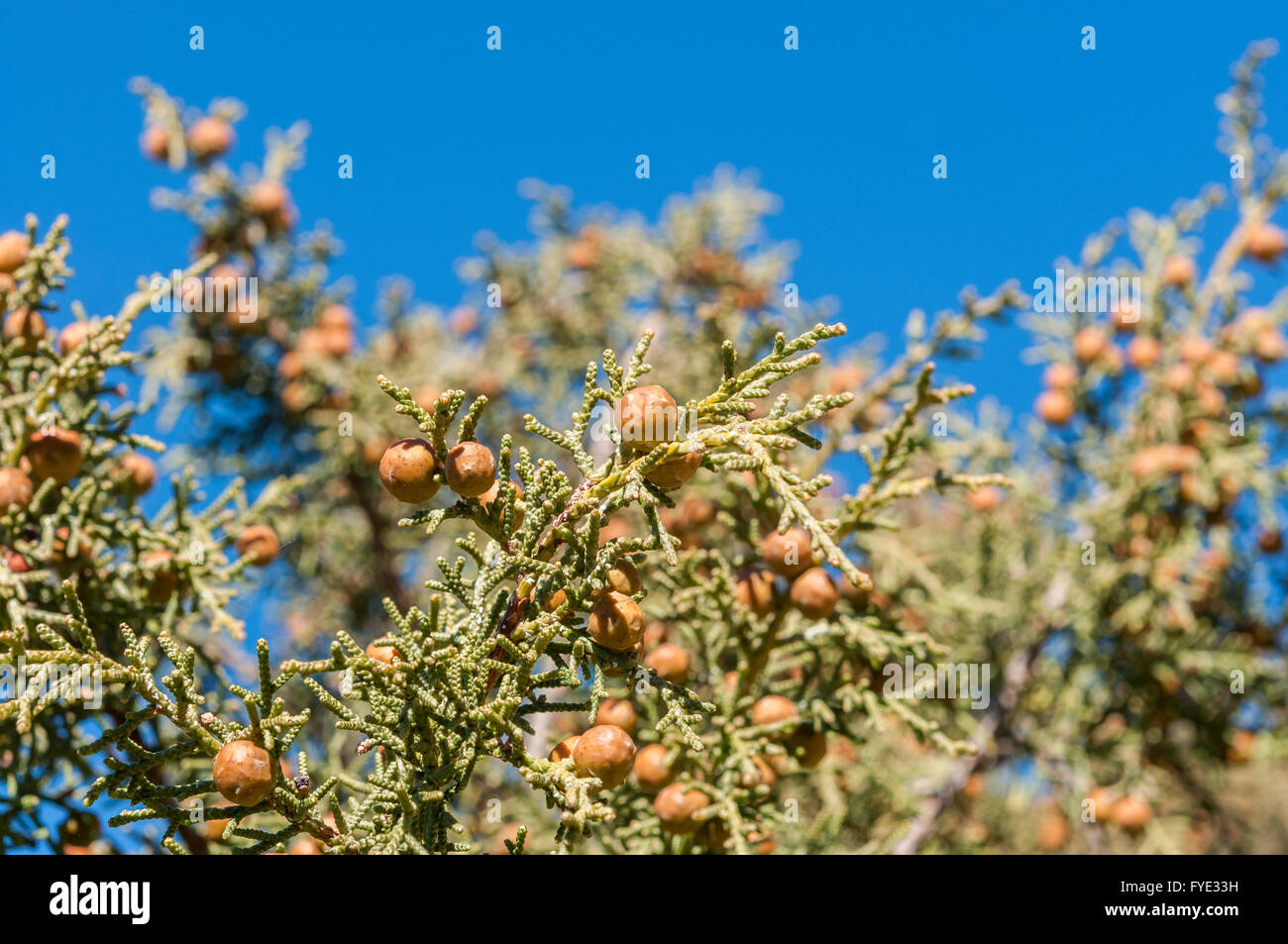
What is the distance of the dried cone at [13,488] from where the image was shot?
2.89 m

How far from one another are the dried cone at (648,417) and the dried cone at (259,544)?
1.84 m

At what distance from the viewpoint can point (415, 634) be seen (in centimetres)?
205

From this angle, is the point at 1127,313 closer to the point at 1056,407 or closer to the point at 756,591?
the point at 1056,407

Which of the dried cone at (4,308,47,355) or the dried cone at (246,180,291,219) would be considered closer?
the dried cone at (4,308,47,355)

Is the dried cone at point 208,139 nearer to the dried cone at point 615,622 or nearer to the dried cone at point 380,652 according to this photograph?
the dried cone at point 380,652

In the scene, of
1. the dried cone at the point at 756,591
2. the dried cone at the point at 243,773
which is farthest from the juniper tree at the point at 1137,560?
the dried cone at the point at 243,773

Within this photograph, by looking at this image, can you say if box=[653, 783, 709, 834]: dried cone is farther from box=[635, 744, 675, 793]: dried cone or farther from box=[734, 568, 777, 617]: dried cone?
box=[734, 568, 777, 617]: dried cone

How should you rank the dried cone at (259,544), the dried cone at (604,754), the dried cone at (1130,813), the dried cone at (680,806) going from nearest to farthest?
the dried cone at (604,754), the dried cone at (680,806), the dried cone at (259,544), the dried cone at (1130,813)

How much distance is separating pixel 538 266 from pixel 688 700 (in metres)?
5.85

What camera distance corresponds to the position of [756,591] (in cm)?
303

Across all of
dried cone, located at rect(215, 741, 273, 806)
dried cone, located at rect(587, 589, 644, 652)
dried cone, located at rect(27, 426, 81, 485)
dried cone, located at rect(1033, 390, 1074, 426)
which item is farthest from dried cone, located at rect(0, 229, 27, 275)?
dried cone, located at rect(1033, 390, 1074, 426)

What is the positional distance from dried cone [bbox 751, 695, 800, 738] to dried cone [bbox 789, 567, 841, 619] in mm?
Answer: 271

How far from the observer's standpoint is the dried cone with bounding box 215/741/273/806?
76.5 inches

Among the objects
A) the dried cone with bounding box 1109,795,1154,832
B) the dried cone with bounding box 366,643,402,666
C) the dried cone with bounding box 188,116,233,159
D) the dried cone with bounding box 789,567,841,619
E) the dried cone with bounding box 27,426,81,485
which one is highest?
the dried cone with bounding box 188,116,233,159
